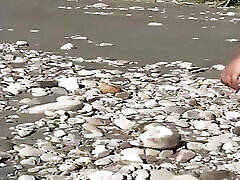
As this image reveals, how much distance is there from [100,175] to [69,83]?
86 cm

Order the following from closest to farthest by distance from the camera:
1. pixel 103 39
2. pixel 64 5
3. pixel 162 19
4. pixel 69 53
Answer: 1. pixel 69 53
2. pixel 103 39
3. pixel 162 19
4. pixel 64 5

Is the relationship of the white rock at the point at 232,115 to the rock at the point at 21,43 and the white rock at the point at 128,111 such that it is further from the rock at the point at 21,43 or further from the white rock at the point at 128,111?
the rock at the point at 21,43

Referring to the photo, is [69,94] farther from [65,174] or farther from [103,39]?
[103,39]

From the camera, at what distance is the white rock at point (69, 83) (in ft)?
7.24

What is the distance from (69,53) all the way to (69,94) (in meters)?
0.73

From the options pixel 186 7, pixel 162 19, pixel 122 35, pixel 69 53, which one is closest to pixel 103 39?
pixel 122 35

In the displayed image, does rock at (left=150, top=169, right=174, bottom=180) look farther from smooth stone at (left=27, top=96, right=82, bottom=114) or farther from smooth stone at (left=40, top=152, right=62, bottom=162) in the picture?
smooth stone at (left=27, top=96, right=82, bottom=114)

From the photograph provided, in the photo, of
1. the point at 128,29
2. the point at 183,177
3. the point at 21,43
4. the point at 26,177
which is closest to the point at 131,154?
the point at 183,177

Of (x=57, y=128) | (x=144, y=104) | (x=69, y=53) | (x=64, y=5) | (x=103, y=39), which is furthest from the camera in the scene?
(x=64, y=5)

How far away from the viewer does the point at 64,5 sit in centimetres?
432

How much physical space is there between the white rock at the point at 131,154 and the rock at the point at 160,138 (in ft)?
0.14

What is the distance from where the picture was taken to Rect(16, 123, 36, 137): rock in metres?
1.72

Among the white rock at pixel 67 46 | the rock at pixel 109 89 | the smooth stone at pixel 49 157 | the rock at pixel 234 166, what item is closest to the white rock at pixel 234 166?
the rock at pixel 234 166

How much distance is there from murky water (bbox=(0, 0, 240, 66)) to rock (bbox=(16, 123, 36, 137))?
1.00 metres
